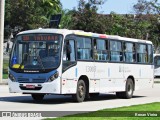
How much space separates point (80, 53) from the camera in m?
20.8

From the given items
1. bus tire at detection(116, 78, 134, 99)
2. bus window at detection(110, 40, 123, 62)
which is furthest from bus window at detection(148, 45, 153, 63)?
bus window at detection(110, 40, 123, 62)

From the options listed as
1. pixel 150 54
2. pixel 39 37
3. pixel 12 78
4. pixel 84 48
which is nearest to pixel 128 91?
pixel 150 54

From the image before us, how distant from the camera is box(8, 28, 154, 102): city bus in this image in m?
19.4

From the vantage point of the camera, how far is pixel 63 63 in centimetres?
1952

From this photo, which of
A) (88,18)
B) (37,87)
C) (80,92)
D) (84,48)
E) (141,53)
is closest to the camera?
(37,87)

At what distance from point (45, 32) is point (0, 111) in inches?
207

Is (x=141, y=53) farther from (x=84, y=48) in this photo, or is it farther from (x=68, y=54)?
(x=68, y=54)

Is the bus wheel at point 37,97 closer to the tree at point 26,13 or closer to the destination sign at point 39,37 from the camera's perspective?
the destination sign at point 39,37

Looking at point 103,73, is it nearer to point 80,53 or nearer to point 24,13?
point 80,53

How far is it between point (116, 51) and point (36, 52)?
5.14 m

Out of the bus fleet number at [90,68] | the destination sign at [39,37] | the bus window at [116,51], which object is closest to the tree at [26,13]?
the bus window at [116,51]

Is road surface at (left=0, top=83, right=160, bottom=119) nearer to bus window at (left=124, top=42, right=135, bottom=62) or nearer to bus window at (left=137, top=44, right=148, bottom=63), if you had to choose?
bus window at (left=124, top=42, right=135, bottom=62)

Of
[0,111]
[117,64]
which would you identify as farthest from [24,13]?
[0,111]

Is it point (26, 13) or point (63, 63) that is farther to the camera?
point (26, 13)
